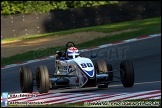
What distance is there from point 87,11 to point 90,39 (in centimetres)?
857

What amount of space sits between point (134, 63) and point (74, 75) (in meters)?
7.32

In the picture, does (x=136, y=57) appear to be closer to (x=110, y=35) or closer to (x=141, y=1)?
(x=110, y=35)

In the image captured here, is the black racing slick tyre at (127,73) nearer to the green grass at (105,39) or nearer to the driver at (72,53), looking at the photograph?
the driver at (72,53)

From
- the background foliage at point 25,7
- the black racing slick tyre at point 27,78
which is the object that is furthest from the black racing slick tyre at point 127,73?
the background foliage at point 25,7

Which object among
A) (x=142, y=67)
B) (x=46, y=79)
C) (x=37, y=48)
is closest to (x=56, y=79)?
(x=46, y=79)

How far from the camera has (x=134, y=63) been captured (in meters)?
20.8

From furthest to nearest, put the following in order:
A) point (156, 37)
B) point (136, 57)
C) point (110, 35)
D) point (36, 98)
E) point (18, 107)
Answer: point (110, 35) < point (156, 37) < point (136, 57) < point (36, 98) < point (18, 107)

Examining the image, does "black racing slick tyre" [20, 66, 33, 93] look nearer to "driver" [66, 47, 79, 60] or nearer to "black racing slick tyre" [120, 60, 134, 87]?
"driver" [66, 47, 79, 60]

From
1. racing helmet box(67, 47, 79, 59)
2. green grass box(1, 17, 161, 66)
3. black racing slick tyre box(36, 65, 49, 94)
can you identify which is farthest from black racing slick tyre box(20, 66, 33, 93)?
green grass box(1, 17, 161, 66)

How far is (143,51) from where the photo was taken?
76.7 feet

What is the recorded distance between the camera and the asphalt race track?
16.6m

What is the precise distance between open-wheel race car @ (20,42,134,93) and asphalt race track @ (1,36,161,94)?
573mm

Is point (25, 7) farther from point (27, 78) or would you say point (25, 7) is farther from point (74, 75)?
point (74, 75)

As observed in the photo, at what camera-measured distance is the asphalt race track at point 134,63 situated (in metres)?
16.6
